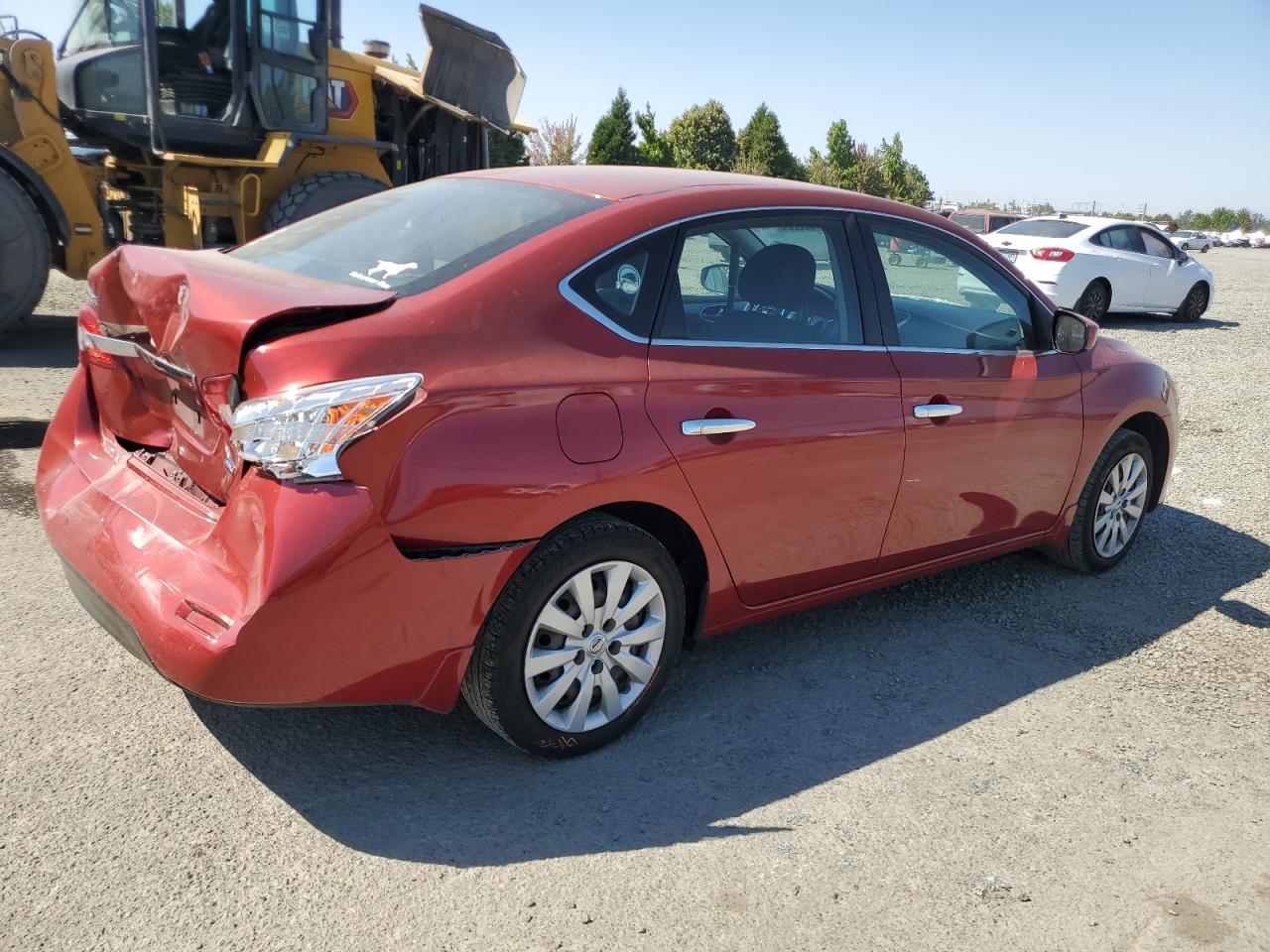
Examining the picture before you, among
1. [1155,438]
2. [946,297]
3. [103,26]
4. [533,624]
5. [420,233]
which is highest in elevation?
[103,26]

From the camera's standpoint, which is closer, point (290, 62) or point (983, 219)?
point (290, 62)

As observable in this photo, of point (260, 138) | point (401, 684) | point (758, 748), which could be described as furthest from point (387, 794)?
point (260, 138)

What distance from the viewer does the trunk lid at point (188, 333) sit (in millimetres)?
2662

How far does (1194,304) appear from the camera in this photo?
16.1 metres

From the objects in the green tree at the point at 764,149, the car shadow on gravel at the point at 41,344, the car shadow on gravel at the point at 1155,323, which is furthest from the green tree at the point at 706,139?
the car shadow on gravel at the point at 41,344

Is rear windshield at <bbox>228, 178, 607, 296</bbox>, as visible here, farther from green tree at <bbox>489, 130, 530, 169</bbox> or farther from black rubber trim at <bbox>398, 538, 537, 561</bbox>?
green tree at <bbox>489, 130, 530, 169</bbox>

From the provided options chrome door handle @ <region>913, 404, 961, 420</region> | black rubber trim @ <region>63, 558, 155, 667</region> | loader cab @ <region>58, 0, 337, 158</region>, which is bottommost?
black rubber trim @ <region>63, 558, 155, 667</region>

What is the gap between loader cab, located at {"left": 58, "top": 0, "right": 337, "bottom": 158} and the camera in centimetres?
863

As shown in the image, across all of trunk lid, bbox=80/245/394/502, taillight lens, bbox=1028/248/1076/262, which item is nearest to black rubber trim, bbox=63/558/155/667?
trunk lid, bbox=80/245/394/502

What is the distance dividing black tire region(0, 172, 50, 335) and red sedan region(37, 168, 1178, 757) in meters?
5.68

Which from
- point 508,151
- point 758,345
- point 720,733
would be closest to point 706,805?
point 720,733

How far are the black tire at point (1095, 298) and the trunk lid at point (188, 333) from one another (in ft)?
44.5

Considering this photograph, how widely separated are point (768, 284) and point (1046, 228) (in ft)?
43.7

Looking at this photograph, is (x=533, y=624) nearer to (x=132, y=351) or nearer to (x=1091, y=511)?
(x=132, y=351)
